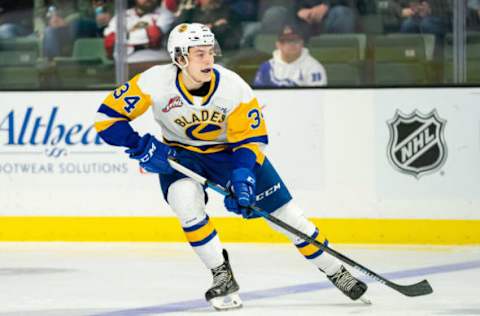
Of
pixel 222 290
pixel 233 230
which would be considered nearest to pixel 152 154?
pixel 222 290

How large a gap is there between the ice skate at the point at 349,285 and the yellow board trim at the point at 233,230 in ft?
5.93

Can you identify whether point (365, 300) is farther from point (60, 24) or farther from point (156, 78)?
point (60, 24)

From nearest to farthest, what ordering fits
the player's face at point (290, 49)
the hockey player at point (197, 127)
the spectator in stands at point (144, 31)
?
the hockey player at point (197, 127)
the player's face at point (290, 49)
the spectator in stands at point (144, 31)

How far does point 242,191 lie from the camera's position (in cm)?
500

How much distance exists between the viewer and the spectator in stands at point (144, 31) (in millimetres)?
7504

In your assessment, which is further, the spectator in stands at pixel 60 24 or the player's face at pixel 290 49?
the spectator in stands at pixel 60 24

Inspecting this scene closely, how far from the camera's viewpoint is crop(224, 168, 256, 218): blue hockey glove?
5.00 meters

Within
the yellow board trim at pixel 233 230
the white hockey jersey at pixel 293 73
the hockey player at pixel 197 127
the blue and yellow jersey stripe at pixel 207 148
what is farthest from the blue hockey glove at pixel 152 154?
the white hockey jersey at pixel 293 73

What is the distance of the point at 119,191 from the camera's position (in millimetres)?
7379

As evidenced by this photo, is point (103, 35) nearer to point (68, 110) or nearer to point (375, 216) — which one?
point (68, 110)

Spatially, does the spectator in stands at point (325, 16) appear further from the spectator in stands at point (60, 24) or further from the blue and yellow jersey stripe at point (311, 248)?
the blue and yellow jersey stripe at point (311, 248)

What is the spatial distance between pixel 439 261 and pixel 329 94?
1.17 metres

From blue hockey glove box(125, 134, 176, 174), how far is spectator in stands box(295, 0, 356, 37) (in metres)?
2.36

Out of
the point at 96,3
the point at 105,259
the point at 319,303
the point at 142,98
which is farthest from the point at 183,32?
the point at 96,3
